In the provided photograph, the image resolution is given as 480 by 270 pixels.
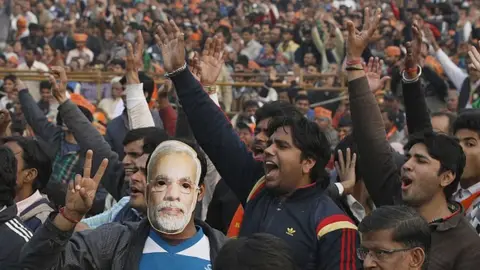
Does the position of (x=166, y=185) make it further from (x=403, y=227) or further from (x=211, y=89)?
(x=211, y=89)

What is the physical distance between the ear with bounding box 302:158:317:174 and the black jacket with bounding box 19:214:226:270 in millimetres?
530

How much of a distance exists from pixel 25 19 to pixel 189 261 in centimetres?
2281

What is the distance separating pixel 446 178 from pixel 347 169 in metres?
0.93

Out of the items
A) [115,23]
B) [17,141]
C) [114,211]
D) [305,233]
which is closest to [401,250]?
[305,233]

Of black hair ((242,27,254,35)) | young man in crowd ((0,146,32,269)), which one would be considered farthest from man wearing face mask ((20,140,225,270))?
black hair ((242,27,254,35))

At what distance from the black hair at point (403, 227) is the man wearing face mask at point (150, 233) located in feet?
2.29

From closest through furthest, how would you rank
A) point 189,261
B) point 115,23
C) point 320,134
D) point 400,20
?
1. point 189,261
2. point 320,134
3. point 400,20
4. point 115,23

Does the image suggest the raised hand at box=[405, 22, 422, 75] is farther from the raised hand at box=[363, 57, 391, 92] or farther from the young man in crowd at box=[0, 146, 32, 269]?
the young man in crowd at box=[0, 146, 32, 269]

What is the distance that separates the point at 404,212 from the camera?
4586mm

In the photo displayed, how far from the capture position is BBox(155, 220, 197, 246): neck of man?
4.85 metres

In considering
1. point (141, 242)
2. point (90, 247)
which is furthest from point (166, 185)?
point (90, 247)

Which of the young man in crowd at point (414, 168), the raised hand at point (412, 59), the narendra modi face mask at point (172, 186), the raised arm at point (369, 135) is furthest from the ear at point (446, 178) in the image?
the narendra modi face mask at point (172, 186)

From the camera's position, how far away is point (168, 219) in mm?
4836

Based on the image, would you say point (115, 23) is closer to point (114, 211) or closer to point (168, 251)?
point (114, 211)
